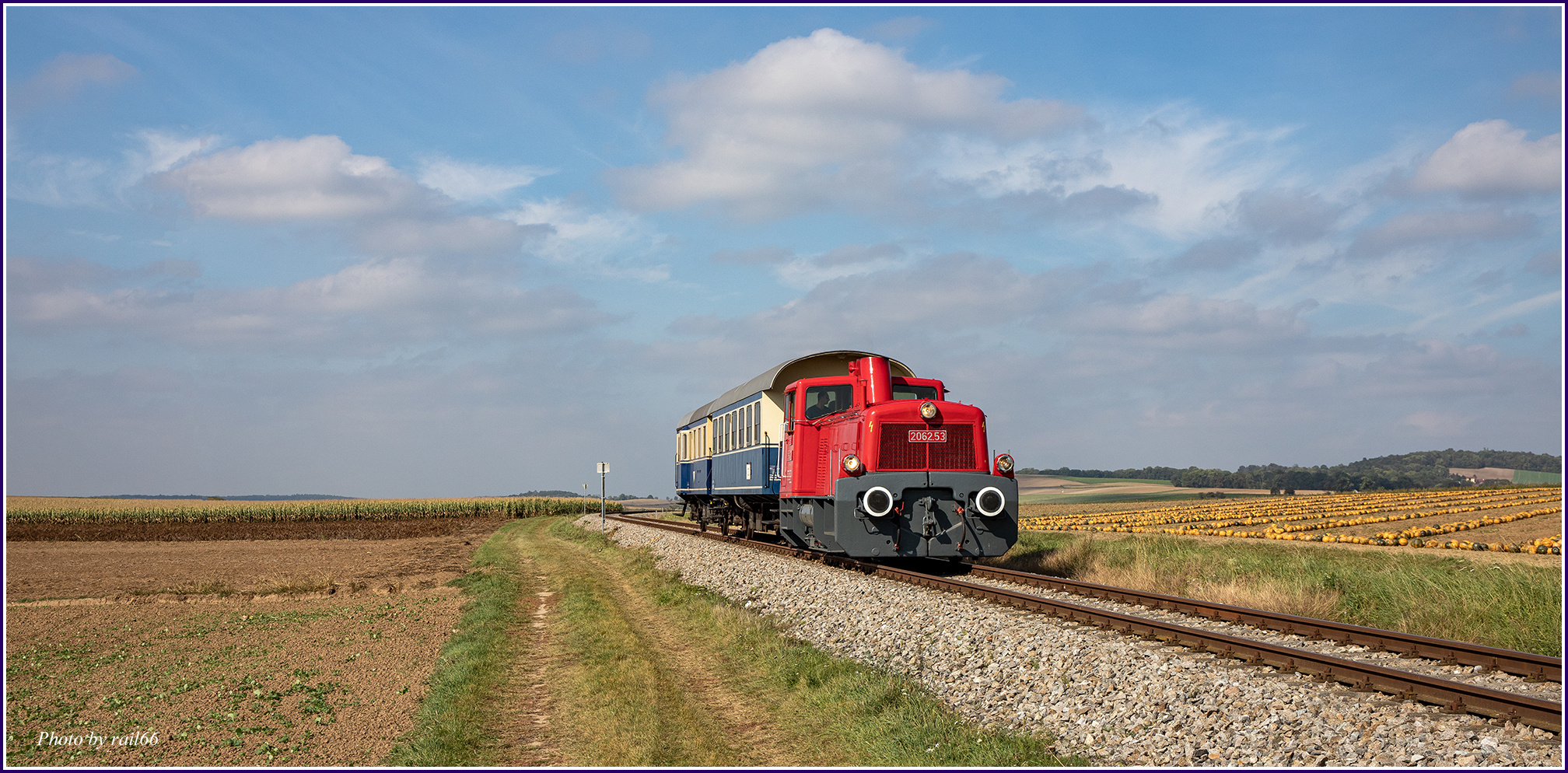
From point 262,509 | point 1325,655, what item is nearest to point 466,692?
point 1325,655

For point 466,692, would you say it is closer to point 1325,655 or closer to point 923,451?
point 1325,655

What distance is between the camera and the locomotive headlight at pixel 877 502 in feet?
53.1

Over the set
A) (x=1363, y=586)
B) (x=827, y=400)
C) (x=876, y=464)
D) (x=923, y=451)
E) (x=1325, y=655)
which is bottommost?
(x=1325, y=655)

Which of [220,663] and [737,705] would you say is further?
[220,663]

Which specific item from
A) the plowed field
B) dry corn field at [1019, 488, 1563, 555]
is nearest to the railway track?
the plowed field

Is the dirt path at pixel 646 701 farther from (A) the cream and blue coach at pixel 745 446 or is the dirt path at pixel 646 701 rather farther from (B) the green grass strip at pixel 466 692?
(A) the cream and blue coach at pixel 745 446

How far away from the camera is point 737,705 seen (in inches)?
386

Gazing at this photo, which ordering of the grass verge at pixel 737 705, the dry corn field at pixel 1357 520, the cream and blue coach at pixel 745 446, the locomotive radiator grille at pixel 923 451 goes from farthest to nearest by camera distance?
1. the dry corn field at pixel 1357 520
2. the cream and blue coach at pixel 745 446
3. the locomotive radiator grille at pixel 923 451
4. the grass verge at pixel 737 705

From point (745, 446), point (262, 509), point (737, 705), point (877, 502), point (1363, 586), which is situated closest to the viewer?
point (737, 705)

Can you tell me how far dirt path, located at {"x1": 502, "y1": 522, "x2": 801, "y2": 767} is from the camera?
815 cm

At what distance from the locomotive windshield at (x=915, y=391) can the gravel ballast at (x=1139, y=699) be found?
663cm

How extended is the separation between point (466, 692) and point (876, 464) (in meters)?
8.51

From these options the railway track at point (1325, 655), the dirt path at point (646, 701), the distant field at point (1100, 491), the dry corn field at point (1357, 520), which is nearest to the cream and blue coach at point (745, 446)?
the dirt path at point (646, 701)

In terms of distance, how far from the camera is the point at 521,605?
17.6 m
